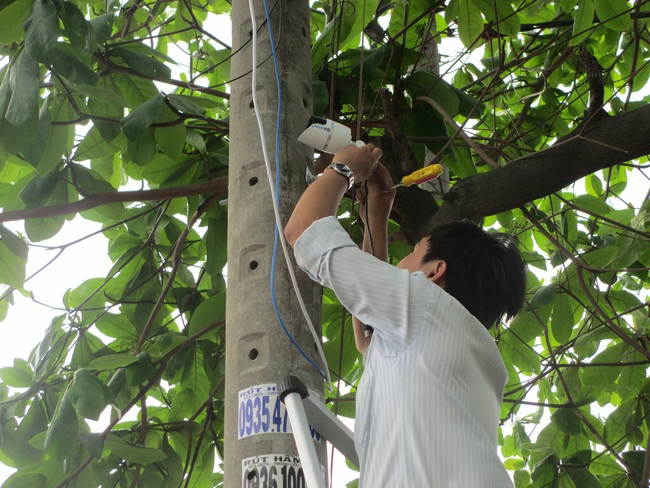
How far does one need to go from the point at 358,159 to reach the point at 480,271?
33 cm

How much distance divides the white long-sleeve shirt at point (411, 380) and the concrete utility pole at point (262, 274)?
6.8 inches

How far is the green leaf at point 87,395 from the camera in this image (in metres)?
1.91

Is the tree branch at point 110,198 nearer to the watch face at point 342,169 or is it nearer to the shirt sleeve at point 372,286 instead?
the watch face at point 342,169

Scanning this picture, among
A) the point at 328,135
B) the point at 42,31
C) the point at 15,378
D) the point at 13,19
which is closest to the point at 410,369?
the point at 328,135

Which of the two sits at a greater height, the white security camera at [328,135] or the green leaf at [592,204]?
the green leaf at [592,204]

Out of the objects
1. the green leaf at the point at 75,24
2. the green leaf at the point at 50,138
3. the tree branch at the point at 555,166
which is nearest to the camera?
the green leaf at the point at 75,24

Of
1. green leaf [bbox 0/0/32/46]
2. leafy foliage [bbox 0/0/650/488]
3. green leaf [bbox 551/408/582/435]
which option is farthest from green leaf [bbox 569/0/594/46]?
green leaf [bbox 0/0/32/46]

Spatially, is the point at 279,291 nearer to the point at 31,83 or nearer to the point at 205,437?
the point at 31,83

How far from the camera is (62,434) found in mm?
1913

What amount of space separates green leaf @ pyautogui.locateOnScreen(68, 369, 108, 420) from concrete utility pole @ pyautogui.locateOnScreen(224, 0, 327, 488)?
502 millimetres

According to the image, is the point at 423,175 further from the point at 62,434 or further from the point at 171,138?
the point at 62,434

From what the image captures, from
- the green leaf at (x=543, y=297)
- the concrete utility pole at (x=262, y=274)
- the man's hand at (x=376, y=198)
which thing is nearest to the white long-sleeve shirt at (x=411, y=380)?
the concrete utility pole at (x=262, y=274)

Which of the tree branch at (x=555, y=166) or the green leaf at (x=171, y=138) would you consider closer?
the tree branch at (x=555, y=166)

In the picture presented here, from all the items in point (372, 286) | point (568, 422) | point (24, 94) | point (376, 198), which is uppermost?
point (24, 94)
